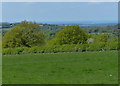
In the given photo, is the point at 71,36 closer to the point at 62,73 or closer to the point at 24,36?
the point at 24,36

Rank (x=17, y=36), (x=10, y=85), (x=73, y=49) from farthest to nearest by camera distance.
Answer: (x=17, y=36) → (x=73, y=49) → (x=10, y=85)

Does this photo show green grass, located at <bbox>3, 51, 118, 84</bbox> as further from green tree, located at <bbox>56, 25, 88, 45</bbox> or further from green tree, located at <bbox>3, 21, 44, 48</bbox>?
green tree, located at <bbox>56, 25, 88, 45</bbox>

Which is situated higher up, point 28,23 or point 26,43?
point 28,23

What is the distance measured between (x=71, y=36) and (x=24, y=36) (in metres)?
8.06

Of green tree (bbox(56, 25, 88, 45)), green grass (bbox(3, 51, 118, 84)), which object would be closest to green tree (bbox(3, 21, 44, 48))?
green tree (bbox(56, 25, 88, 45))

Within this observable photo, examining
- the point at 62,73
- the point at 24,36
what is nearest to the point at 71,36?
the point at 24,36

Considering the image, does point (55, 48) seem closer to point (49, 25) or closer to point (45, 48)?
point (45, 48)

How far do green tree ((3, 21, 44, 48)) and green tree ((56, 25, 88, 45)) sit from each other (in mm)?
3764

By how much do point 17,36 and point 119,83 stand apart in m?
39.3

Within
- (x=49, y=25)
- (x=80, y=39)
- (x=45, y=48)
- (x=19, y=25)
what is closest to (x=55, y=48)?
(x=45, y=48)

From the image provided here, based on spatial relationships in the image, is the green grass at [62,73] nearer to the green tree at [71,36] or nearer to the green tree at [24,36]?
the green tree at [24,36]

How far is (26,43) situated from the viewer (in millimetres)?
47500

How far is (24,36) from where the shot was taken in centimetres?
4825

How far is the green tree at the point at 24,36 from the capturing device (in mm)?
46656
